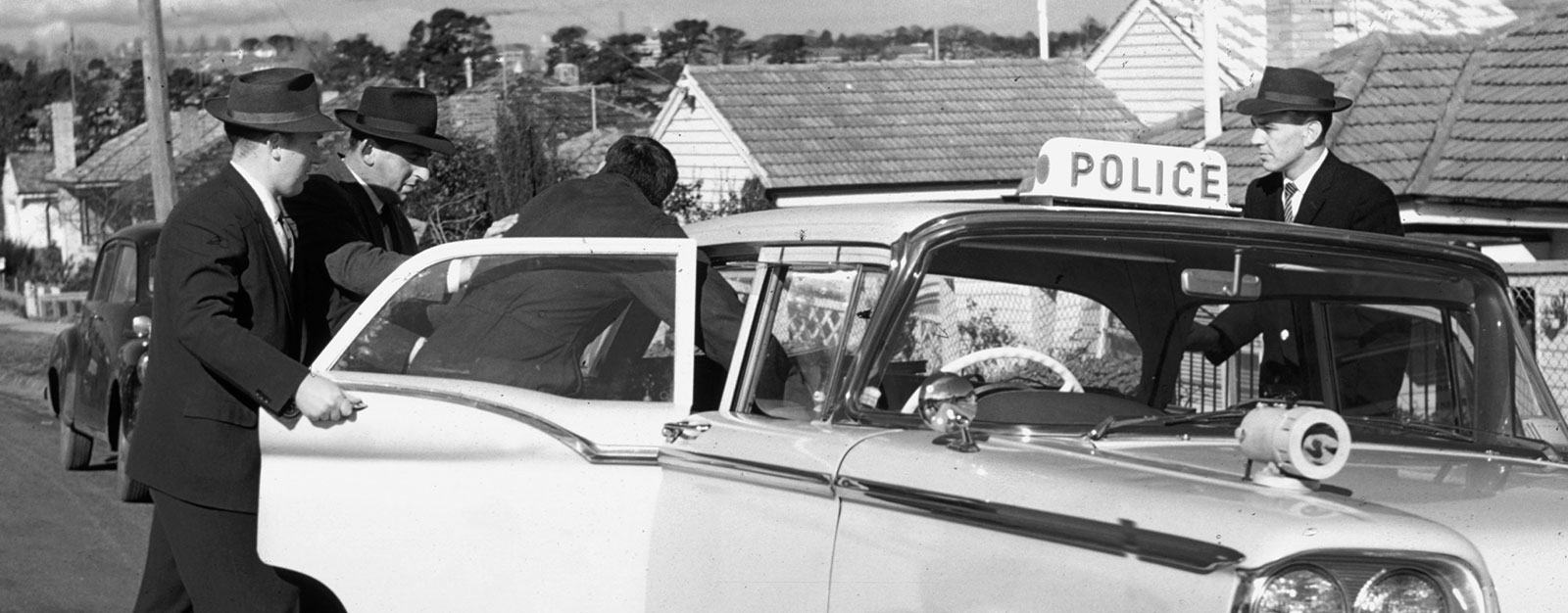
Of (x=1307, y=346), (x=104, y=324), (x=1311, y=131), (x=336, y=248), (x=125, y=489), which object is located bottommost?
(x=125, y=489)

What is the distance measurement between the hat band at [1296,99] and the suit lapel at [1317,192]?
0.63 ft

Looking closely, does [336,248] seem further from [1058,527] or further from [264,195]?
[1058,527]

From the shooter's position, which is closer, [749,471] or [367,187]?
[749,471]

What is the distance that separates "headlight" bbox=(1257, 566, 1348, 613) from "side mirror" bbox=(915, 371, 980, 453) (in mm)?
818

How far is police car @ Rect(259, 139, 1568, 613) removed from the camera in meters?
3.48

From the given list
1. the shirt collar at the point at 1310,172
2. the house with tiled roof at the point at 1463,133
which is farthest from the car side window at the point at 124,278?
→ the house with tiled roof at the point at 1463,133

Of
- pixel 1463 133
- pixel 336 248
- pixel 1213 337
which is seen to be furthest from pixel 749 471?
pixel 1463 133

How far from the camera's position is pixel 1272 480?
121 inches

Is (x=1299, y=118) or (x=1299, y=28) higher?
(x=1299, y=28)

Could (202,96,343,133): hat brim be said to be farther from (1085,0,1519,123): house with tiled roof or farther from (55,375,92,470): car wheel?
(1085,0,1519,123): house with tiled roof

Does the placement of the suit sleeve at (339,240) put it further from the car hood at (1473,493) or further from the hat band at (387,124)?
the car hood at (1473,493)

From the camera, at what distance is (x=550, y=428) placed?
13.5 feet

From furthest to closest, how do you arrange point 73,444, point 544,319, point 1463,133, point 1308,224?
point 1463,133
point 73,444
point 1308,224
point 544,319

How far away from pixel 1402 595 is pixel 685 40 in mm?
47736
